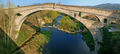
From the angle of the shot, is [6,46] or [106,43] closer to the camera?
[106,43]

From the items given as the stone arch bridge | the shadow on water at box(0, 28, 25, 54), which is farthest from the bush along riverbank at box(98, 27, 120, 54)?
the shadow on water at box(0, 28, 25, 54)

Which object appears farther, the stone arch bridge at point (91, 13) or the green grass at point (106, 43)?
the stone arch bridge at point (91, 13)

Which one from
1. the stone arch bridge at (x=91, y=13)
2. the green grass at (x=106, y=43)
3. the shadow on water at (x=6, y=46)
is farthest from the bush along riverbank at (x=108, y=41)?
the shadow on water at (x=6, y=46)

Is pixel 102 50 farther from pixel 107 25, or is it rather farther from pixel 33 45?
pixel 33 45

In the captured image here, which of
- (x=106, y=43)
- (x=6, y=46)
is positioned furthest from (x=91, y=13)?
(x=6, y=46)

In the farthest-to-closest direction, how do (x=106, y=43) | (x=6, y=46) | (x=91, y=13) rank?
1. (x=6, y=46)
2. (x=91, y=13)
3. (x=106, y=43)

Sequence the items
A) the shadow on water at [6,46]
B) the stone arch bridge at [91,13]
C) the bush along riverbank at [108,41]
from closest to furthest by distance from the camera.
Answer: the bush along riverbank at [108,41]
the stone arch bridge at [91,13]
the shadow on water at [6,46]

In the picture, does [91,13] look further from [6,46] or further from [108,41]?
[6,46]

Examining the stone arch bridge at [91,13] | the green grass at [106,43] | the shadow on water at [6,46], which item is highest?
the stone arch bridge at [91,13]

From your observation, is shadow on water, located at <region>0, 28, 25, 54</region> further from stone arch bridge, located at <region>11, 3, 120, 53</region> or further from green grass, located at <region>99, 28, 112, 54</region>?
green grass, located at <region>99, 28, 112, 54</region>

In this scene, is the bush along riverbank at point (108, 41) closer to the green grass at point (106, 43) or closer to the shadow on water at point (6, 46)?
the green grass at point (106, 43)

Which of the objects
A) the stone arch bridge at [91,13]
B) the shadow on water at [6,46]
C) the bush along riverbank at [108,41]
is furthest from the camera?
the shadow on water at [6,46]

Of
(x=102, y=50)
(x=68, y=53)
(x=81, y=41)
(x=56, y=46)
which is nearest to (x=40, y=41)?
(x=56, y=46)
